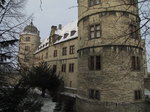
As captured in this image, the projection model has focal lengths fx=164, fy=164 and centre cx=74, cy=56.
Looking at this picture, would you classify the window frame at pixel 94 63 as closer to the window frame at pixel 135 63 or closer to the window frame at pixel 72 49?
the window frame at pixel 135 63

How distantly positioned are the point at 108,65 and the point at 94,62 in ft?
4.67

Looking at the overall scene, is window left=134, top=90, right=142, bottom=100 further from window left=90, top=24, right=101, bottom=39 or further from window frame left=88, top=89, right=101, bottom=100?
window left=90, top=24, right=101, bottom=39

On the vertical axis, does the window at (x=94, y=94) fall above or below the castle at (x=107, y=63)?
below

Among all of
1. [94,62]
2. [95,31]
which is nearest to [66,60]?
[94,62]

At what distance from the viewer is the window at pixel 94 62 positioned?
14711mm

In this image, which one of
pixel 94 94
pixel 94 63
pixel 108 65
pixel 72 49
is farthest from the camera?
pixel 72 49

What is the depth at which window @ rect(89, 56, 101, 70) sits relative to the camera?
14.7 metres

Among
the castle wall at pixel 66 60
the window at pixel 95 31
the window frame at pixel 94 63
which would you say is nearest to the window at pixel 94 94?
the window frame at pixel 94 63

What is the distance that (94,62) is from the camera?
14984 millimetres

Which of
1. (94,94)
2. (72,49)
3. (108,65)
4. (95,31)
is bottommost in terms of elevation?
(94,94)

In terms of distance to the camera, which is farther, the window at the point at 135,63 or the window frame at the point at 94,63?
the window at the point at 135,63

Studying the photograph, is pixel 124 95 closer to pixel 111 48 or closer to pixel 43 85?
pixel 111 48

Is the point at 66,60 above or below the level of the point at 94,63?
above

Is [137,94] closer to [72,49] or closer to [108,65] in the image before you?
[108,65]
